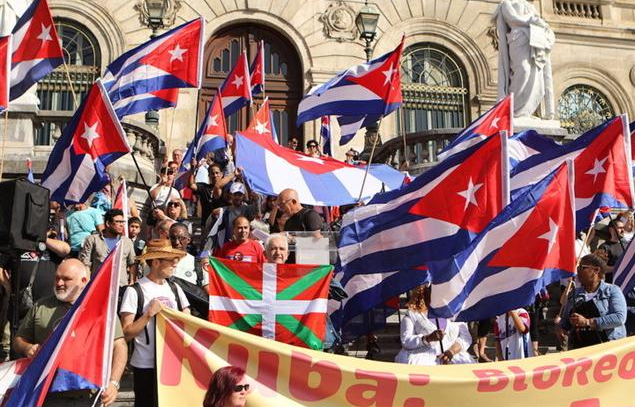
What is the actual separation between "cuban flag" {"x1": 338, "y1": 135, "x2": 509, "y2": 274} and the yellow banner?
5.00ft

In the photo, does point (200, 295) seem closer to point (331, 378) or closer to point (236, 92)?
point (331, 378)

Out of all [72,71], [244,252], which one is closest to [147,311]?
[244,252]

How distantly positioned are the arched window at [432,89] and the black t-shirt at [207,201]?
11.5 meters

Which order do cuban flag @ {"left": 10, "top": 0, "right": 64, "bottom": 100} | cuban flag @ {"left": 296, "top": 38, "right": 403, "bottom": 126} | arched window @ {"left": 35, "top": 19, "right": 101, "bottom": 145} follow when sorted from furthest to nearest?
arched window @ {"left": 35, "top": 19, "right": 101, "bottom": 145} < cuban flag @ {"left": 296, "top": 38, "right": 403, "bottom": 126} < cuban flag @ {"left": 10, "top": 0, "right": 64, "bottom": 100}

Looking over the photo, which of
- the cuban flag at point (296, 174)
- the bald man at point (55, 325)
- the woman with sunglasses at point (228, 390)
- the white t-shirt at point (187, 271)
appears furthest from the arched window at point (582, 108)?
the woman with sunglasses at point (228, 390)

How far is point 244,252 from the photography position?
24.1ft

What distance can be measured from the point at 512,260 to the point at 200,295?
2563 millimetres

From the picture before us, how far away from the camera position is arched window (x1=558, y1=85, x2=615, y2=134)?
25.0 metres

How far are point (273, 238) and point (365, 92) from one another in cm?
493

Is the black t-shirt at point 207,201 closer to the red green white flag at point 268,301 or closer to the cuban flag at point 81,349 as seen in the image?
the red green white flag at point 268,301

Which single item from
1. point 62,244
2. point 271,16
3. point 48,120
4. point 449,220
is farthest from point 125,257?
point 271,16

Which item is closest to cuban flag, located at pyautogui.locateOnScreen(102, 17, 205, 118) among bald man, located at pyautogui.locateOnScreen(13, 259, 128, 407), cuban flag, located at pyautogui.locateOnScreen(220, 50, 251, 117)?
cuban flag, located at pyautogui.locateOnScreen(220, 50, 251, 117)

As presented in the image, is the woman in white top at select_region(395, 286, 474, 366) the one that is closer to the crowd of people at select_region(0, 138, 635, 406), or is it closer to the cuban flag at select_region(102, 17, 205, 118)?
the crowd of people at select_region(0, 138, 635, 406)

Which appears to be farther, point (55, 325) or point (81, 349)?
point (55, 325)
